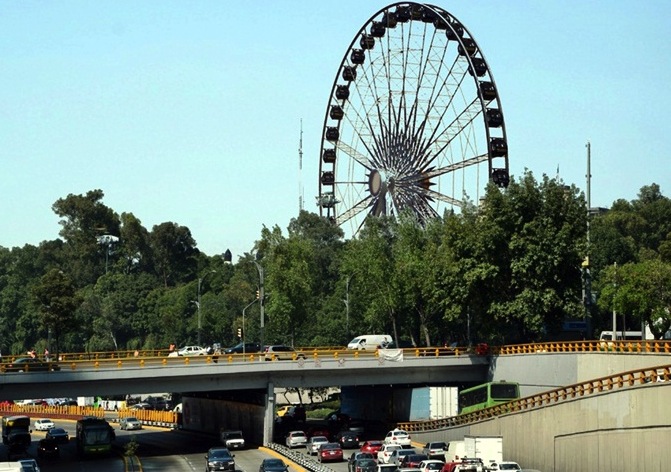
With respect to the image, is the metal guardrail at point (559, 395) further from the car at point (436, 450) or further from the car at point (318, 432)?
the car at point (318, 432)

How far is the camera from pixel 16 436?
3551 inches

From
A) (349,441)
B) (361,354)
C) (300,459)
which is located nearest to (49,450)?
(349,441)

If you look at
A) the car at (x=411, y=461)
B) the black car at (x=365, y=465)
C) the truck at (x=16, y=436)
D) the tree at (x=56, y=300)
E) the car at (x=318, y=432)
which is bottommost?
the truck at (x=16, y=436)

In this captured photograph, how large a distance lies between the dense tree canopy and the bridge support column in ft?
32.5

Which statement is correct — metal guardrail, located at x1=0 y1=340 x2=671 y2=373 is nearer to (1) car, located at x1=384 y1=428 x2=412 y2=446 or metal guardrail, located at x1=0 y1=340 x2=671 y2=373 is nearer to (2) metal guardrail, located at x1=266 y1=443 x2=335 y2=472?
(2) metal guardrail, located at x1=266 y1=443 x2=335 y2=472

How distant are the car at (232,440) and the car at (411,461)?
22883 mm

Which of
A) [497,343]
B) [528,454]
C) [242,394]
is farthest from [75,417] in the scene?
[528,454]

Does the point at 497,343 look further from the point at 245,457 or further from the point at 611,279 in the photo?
the point at 245,457

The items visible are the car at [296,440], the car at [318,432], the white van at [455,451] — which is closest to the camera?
the white van at [455,451]

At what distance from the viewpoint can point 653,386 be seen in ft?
172

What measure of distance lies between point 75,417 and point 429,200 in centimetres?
4985

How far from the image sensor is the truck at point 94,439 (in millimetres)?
81438

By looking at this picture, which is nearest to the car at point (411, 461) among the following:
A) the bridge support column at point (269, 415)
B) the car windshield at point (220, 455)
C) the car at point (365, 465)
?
the car at point (365, 465)

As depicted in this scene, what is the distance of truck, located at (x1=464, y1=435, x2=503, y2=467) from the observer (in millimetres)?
64125
